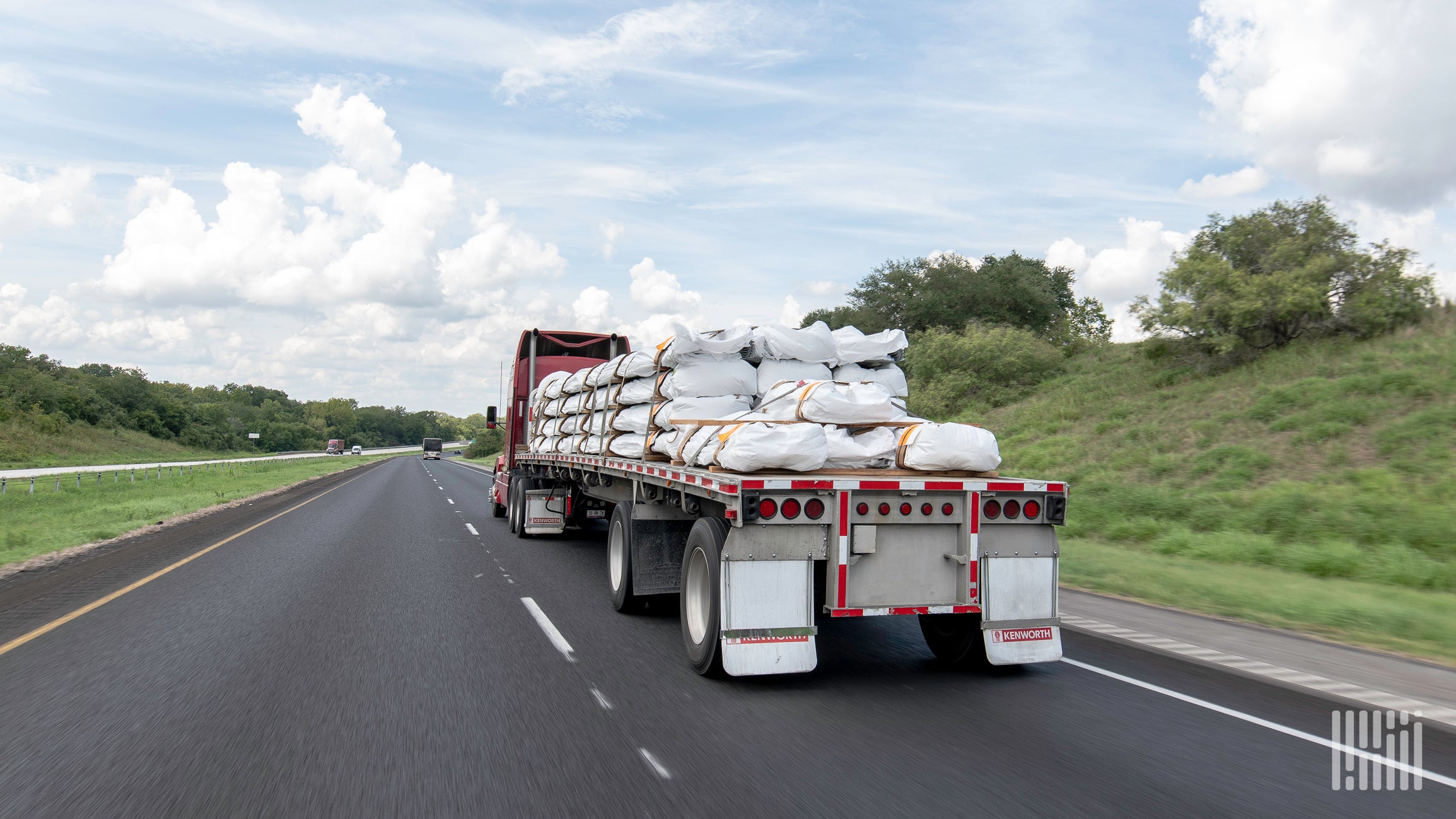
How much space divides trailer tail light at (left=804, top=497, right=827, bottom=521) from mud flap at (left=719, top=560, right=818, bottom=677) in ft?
0.98

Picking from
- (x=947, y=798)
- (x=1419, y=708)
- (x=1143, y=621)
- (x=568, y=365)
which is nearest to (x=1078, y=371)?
(x=568, y=365)

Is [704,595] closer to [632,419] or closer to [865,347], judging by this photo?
[865,347]

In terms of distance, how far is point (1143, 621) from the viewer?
7996 mm

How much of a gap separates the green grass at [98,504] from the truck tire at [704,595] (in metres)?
11.2

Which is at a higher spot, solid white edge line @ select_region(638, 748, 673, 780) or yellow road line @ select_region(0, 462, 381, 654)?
solid white edge line @ select_region(638, 748, 673, 780)

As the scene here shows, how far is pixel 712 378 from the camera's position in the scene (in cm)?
805

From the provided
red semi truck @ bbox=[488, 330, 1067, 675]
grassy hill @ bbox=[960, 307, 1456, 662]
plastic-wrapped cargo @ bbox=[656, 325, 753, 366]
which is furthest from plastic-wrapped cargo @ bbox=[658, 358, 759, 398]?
grassy hill @ bbox=[960, 307, 1456, 662]

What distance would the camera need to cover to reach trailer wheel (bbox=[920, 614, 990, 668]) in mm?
6285

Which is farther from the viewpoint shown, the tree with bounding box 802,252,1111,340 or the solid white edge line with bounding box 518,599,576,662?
the tree with bounding box 802,252,1111,340

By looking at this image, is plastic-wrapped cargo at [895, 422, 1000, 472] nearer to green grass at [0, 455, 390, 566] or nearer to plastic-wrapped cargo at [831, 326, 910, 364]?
plastic-wrapped cargo at [831, 326, 910, 364]

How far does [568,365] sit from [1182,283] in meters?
19.5

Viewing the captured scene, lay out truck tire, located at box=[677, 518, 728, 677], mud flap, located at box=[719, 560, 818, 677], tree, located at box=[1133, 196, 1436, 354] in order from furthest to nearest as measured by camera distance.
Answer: tree, located at box=[1133, 196, 1436, 354], truck tire, located at box=[677, 518, 728, 677], mud flap, located at box=[719, 560, 818, 677]

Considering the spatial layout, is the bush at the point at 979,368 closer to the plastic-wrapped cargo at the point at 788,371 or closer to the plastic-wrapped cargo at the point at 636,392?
the plastic-wrapped cargo at the point at 636,392

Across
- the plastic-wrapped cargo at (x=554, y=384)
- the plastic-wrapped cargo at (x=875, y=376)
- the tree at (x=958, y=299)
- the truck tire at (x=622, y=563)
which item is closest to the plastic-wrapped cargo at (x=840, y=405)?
the plastic-wrapped cargo at (x=875, y=376)
